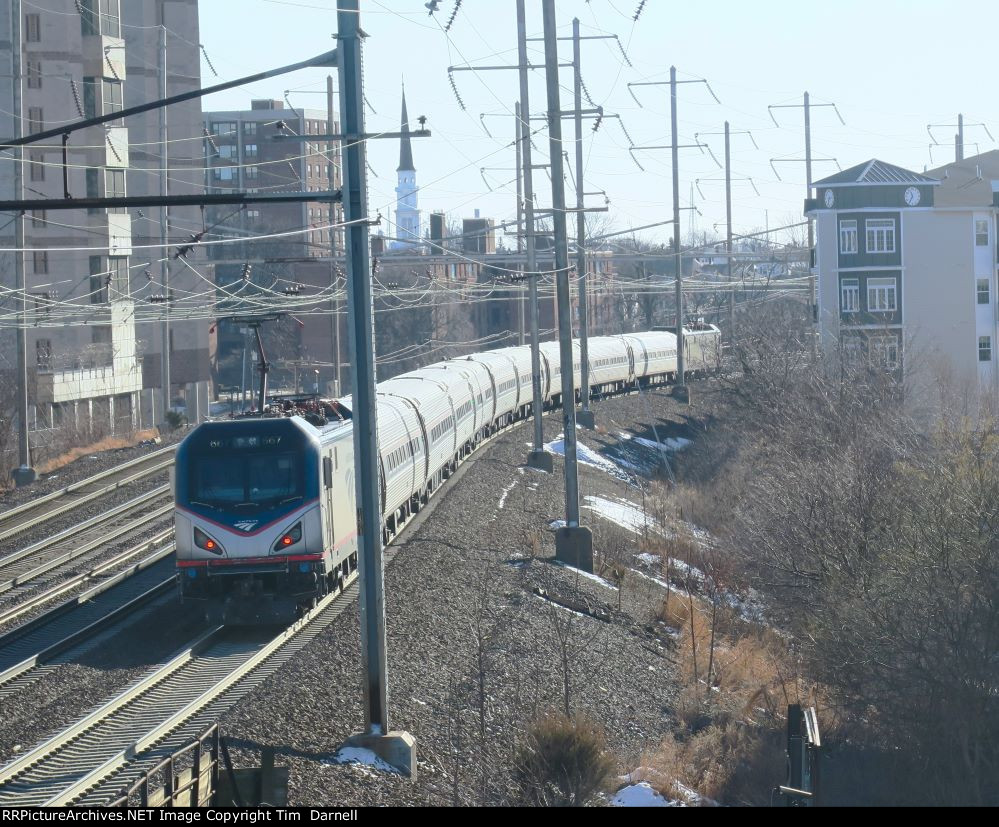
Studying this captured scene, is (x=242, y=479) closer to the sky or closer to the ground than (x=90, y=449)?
closer to the sky

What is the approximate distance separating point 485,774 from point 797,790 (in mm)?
3041

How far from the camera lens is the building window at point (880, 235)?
157 ft

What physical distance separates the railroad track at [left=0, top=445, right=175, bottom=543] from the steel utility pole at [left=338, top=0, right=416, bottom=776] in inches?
504

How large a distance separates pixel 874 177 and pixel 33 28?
101 feet

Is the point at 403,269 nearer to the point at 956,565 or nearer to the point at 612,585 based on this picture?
the point at 612,585

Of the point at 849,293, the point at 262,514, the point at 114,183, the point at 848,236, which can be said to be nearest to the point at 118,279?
the point at 114,183

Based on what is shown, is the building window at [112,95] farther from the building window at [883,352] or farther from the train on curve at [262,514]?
the train on curve at [262,514]

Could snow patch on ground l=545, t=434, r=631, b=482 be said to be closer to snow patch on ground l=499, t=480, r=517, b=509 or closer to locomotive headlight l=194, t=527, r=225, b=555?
snow patch on ground l=499, t=480, r=517, b=509

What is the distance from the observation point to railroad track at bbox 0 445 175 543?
22.9m

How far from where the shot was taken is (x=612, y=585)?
69.5 feet

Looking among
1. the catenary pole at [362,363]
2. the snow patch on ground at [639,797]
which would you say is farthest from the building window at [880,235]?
the catenary pole at [362,363]

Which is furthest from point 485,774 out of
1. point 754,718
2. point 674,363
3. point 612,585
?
point 674,363

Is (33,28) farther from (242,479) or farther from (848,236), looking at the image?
(242,479)

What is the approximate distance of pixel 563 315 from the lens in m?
21.8
